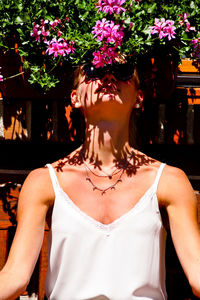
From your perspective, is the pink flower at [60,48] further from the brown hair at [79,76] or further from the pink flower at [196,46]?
the pink flower at [196,46]

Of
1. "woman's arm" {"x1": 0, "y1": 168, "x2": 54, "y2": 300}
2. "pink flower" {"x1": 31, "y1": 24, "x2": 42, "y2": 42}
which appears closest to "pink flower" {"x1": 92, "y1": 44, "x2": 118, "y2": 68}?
"pink flower" {"x1": 31, "y1": 24, "x2": 42, "y2": 42}

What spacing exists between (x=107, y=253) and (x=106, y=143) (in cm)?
54

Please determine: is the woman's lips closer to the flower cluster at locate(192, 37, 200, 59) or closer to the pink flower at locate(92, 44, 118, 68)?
the pink flower at locate(92, 44, 118, 68)

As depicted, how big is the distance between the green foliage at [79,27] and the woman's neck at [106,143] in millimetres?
343

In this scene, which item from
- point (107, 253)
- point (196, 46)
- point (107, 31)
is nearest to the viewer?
point (107, 31)

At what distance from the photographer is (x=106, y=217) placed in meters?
2.24

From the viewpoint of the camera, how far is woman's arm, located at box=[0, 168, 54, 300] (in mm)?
2117

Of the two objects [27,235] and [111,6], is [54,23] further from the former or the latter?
[27,235]

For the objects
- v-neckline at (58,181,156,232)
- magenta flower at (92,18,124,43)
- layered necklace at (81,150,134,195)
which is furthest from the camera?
layered necklace at (81,150,134,195)

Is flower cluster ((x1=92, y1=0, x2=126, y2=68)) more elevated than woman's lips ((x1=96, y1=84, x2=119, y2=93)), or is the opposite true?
flower cluster ((x1=92, y1=0, x2=126, y2=68))

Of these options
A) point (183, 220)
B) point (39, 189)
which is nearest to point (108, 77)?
point (39, 189)

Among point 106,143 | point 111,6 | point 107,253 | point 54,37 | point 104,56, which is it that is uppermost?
point 111,6

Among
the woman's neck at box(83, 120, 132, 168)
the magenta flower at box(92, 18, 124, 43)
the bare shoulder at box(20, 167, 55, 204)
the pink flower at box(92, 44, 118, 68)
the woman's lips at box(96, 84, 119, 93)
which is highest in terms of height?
the magenta flower at box(92, 18, 124, 43)

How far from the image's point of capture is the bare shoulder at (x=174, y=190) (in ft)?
7.38
